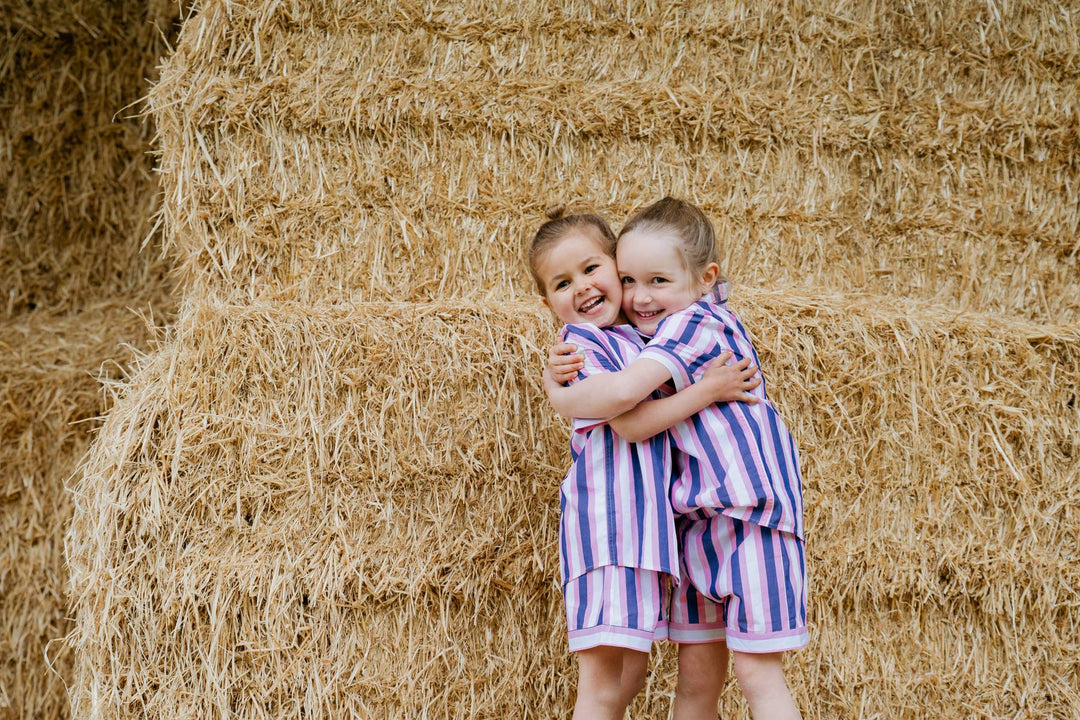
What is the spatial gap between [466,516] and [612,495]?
0.47m

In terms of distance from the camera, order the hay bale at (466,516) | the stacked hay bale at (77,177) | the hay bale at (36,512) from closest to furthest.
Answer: the hay bale at (466,516) → the hay bale at (36,512) → the stacked hay bale at (77,177)

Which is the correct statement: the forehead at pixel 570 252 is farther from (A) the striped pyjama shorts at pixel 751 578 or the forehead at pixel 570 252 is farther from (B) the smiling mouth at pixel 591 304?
(A) the striped pyjama shorts at pixel 751 578

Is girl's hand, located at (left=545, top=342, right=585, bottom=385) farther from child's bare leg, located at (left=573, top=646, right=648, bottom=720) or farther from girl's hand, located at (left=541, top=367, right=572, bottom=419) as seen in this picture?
child's bare leg, located at (left=573, top=646, right=648, bottom=720)

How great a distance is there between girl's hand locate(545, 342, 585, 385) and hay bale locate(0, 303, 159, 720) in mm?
1405

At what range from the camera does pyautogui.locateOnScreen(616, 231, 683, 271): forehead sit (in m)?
1.76

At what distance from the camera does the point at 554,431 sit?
2.11 meters

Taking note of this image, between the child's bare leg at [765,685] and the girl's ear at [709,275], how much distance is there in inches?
26.2

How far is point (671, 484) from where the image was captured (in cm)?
175

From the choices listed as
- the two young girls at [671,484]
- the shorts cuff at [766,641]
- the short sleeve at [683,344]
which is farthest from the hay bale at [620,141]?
the shorts cuff at [766,641]

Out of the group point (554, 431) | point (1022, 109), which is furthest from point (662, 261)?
A: point (1022, 109)

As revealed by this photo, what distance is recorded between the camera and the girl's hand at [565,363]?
172 cm

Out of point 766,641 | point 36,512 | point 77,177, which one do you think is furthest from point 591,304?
point 77,177

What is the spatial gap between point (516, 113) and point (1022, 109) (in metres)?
1.42

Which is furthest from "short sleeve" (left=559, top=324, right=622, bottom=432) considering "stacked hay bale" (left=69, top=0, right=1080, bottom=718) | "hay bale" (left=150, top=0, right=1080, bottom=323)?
"hay bale" (left=150, top=0, right=1080, bottom=323)
